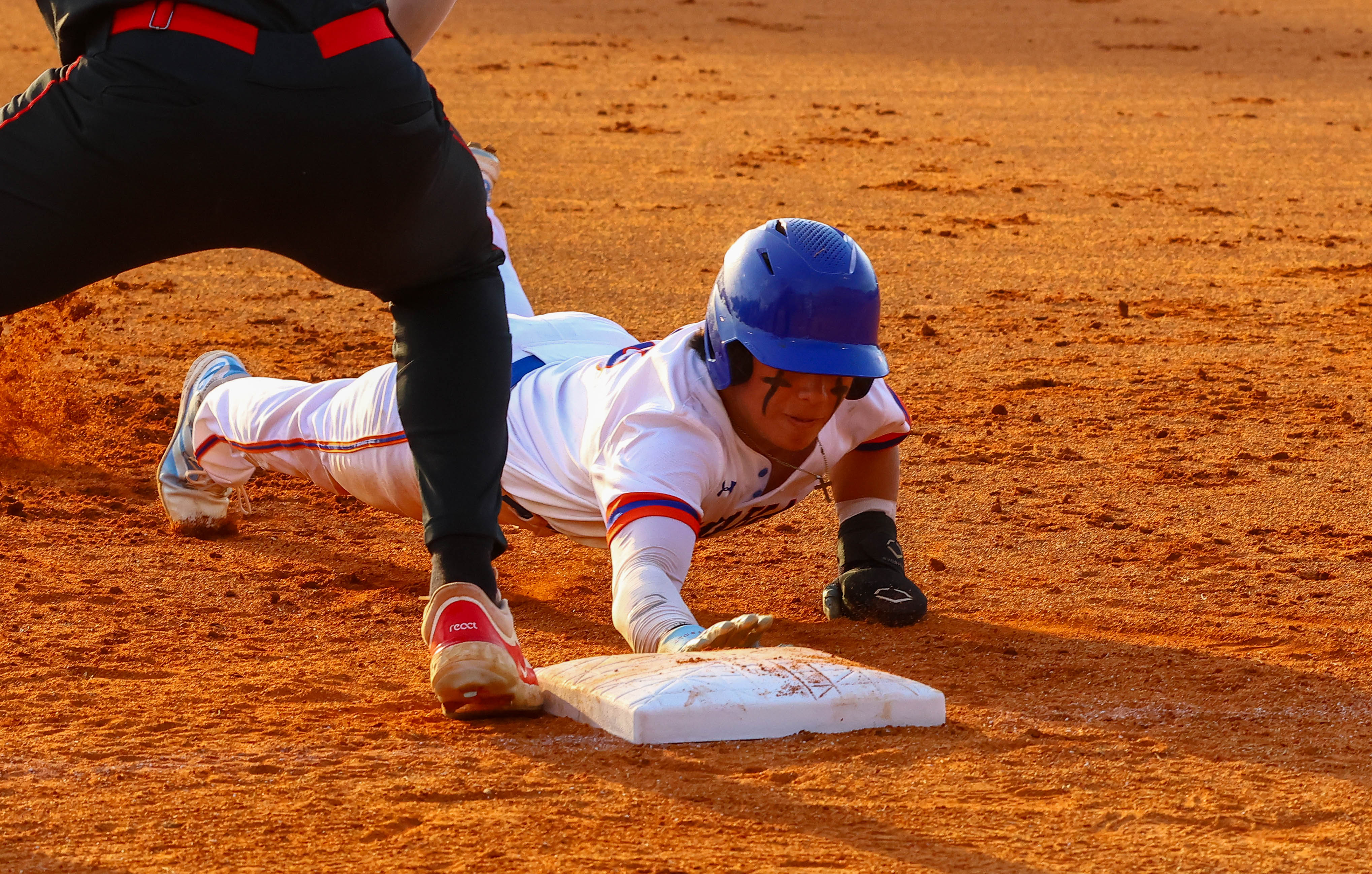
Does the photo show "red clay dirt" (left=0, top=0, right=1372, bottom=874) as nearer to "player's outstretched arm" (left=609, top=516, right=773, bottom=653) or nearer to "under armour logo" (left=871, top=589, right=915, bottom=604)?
"under armour logo" (left=871, top=589, right=915, bottom=604)

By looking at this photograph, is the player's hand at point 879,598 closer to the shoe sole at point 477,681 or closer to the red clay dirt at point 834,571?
the red clay dirt at point 834,571

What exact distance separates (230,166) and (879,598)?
1.57 metres

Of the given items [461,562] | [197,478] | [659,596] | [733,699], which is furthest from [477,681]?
[197,478]

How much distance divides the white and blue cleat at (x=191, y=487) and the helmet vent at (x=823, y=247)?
148 centimetres

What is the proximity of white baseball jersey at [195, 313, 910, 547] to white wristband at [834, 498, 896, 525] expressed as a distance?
0.10m

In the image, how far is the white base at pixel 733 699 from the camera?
234 centimetres

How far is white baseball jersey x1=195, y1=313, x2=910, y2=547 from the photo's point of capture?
2943 mm

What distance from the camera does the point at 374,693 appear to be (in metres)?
2.64

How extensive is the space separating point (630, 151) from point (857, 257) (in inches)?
249

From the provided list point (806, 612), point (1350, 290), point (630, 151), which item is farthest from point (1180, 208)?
point (806, 612)

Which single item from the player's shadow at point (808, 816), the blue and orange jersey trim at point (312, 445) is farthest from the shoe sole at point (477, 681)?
the blue and orange jersey trim at point (312, 445)

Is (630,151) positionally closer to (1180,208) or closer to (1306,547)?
(1180,208)

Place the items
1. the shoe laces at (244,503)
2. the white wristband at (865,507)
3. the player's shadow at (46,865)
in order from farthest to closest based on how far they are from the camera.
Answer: the shoe laces at (244,503) → the white wristband at (865,507) → the player's shadow at (46,865)

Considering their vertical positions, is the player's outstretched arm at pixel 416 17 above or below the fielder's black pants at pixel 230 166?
above
